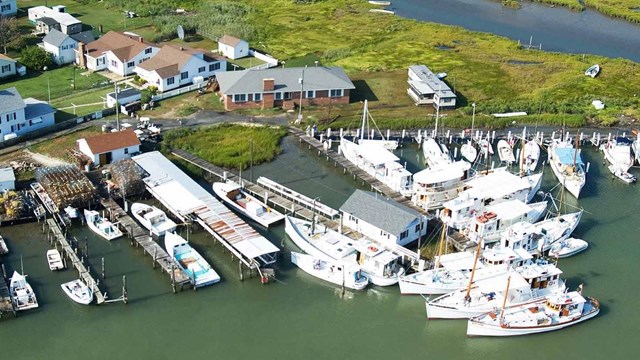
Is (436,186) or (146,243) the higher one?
(436,186)

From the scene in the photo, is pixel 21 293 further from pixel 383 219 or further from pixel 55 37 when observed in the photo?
pixel 55 37

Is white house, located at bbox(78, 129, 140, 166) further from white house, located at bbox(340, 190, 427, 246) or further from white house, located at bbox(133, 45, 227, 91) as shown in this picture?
white house, located at bbox(340, 190, 427, 246)

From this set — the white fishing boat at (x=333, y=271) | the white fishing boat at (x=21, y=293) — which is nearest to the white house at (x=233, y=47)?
the white fishing boat at (x=333, y=271)

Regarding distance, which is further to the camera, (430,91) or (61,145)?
(430,91)

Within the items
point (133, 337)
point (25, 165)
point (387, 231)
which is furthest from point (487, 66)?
point (133, 337)

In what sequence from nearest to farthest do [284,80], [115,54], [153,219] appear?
[153,219], [284,80], [115,54]

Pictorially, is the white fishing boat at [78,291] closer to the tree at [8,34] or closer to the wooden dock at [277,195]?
the wooden dock at [277,195]

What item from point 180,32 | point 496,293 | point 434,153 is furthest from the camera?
point 180,32

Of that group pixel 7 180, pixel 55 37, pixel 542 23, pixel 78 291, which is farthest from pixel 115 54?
pixel 542 23
